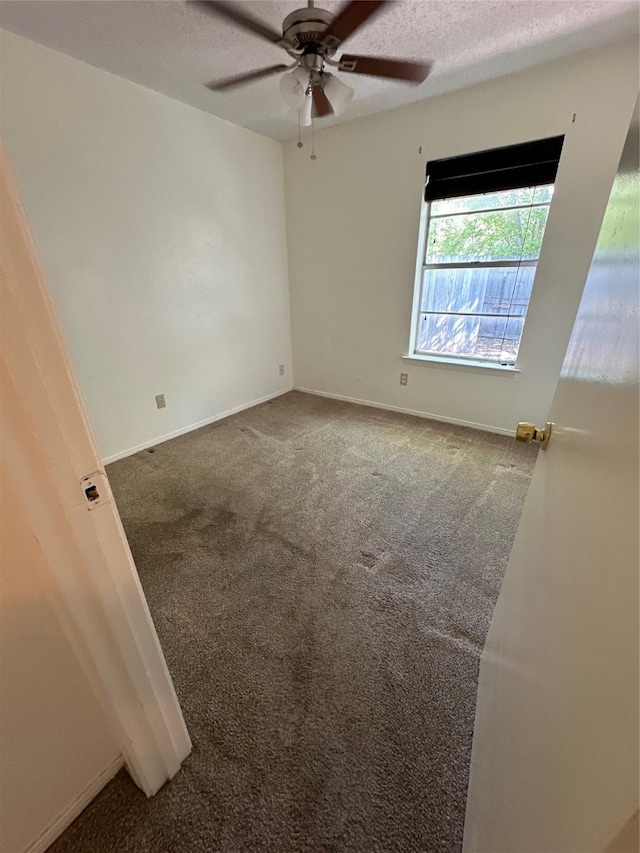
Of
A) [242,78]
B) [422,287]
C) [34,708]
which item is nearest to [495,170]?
[422,287]

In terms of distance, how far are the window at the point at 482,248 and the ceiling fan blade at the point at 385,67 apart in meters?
1.05

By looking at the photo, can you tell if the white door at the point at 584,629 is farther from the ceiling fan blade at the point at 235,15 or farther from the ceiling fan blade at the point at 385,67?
the ceiling fan blade at the point at 235,15

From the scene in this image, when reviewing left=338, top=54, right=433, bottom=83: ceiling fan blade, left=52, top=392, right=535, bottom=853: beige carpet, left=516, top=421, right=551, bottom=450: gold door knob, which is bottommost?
left=52, top=392, right=535, bottom=853: beige carpet

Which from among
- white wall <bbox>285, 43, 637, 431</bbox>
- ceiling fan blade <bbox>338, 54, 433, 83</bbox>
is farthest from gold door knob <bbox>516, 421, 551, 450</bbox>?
white wall <bbox>285, 43, 637, 431</bbox>

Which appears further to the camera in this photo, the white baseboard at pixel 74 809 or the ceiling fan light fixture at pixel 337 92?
the ceiling fan light fixture at pixel 337 92

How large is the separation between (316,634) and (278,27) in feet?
9.61

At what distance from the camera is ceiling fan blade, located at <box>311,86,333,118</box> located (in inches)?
70.6

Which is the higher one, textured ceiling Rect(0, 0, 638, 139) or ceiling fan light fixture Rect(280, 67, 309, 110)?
textured ceiling Rect(0, 0, 638, 139)

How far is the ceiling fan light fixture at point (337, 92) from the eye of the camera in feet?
5.59

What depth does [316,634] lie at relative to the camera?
4.40 feet

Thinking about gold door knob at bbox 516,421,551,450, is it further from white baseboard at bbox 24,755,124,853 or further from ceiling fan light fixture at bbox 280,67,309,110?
ceiling fan light fixture at bbox 280,67,309,110

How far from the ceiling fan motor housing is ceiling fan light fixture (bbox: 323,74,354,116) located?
0.10m

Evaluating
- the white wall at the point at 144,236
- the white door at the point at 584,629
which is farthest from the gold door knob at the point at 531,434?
the white wall at the point at 144,236

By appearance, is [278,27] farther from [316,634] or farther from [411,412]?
[316,634]
